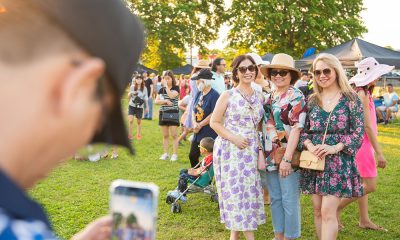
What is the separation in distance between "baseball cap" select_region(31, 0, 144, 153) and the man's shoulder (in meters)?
0.20

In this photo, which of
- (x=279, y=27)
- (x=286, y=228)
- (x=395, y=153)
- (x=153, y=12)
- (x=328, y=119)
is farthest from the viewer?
(x=153, y=12)

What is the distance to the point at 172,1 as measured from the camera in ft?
109

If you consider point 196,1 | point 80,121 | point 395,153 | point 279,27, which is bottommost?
point 395,153

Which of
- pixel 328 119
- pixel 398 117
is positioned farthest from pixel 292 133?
pixel 398 117

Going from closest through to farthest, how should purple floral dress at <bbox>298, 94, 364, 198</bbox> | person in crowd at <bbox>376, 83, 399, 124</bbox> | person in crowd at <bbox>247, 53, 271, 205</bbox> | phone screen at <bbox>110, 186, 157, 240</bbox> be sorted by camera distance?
phone screen at <bbox>110, 186, 157, 240</bbox> < purple floral dress at <bbox>298, 94, 364, 198</bbox> < person in crowd at <bbox>247, 53, 271, 205</bbox> < person in crowd at <bbox>376, 83, 399, 124</bbox>

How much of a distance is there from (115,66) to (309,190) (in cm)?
369

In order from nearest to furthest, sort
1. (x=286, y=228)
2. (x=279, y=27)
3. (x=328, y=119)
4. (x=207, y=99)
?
(x=328, y=119), (x=286, y=228), (x=207, y=99), (x=279, y=27)

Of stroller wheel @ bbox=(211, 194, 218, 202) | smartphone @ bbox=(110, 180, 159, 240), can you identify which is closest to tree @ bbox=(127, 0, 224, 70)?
stroller wheel @ bbox=(211, 194, 218, 202)

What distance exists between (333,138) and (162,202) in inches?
117

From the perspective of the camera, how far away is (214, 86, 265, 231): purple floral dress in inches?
167

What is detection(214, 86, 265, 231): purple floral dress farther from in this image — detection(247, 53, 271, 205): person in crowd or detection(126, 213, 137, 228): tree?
A: detection(126, 213, 137, 228): tree

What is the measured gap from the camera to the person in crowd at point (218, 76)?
6777mm

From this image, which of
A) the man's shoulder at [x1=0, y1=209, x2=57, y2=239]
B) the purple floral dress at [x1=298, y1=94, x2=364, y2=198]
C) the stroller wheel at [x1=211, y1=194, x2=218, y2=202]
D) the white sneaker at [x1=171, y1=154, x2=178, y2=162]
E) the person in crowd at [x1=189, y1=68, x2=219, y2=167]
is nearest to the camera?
the man's shoulder at [x1=0, y1=209, x2=57, y2=239]

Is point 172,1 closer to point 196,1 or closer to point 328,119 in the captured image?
point 196,1
